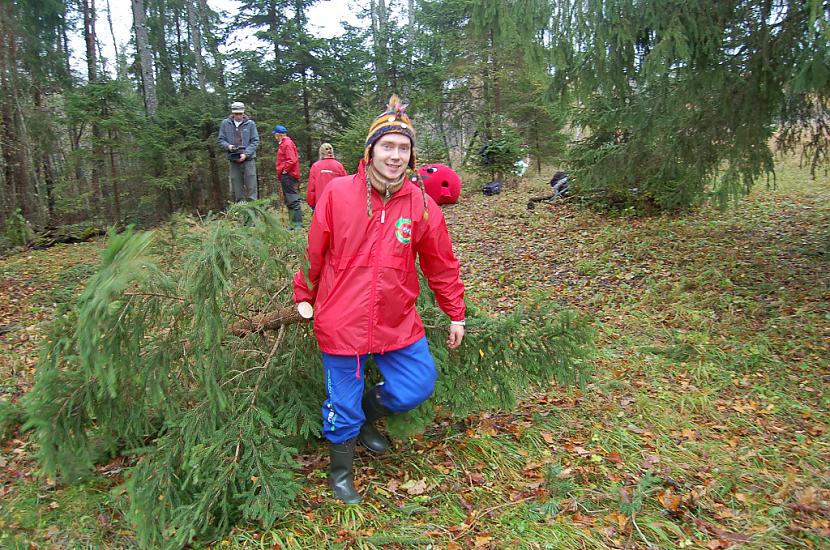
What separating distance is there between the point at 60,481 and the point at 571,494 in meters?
3.27

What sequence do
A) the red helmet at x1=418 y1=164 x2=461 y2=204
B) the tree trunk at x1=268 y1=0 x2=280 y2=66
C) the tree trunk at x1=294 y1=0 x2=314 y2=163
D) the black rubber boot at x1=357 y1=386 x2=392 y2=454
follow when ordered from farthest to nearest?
the tree trunk at x1=268 y1=0 x2=280 y2=66, the tree trunk at x1=294 y1=0 x2=314 y2=163, the red helmet at x1=418 y1=164 x2=461 y2=204, the black rubber boot at x1=357 y1=386 x2=392 y2=454

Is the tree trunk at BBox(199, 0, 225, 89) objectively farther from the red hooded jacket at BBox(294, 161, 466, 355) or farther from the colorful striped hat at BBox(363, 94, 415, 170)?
the red hooded jacket at BBox(294, 161, 466, 355)

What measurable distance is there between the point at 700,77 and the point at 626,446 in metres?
4.66

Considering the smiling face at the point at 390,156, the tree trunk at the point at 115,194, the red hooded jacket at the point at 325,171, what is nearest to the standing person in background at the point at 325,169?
the red hooded jacket at the point at 325,171

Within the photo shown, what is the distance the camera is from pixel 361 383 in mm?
2994

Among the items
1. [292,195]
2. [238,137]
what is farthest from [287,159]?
[238,137]

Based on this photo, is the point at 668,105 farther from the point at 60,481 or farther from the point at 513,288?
the point at 60,481

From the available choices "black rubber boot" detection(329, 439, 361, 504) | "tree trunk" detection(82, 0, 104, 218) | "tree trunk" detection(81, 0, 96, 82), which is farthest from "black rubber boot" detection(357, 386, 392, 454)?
"tree trunk" detection(81, 0, 96, 82)

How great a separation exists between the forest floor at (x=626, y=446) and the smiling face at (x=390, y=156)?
6.43 ft

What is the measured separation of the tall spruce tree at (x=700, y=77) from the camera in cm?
542

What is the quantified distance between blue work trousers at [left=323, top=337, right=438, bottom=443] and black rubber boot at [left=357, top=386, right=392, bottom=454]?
0.20 meters

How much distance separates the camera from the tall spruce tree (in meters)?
5.42

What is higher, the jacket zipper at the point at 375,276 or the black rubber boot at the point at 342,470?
the jacket zipper at the point at 375,276

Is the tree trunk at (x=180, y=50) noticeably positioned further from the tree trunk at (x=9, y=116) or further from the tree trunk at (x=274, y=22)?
the tree trunk at (x=9, y=116)
